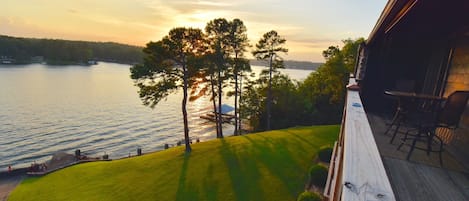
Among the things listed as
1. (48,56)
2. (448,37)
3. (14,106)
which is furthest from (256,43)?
(48,56)

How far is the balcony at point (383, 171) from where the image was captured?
3.33ft

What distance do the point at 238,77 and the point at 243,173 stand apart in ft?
44.7

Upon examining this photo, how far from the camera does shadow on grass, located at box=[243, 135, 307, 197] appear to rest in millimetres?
10955

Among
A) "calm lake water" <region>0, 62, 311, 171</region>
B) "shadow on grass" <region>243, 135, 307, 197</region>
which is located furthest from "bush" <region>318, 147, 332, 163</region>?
"calm lake water" <region>0, 62, 311, 171</region>

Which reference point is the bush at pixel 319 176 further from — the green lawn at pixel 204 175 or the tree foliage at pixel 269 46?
the tree foliage at pixel 269 46

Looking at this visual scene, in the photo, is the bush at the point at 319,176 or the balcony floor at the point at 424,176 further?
the bush at the point at 319,176

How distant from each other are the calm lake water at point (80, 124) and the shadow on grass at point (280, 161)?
14974 mm

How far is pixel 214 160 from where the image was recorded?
14.9 meters

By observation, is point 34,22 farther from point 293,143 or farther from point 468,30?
point 468,30

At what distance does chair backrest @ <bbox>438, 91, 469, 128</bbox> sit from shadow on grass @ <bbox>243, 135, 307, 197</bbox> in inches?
306

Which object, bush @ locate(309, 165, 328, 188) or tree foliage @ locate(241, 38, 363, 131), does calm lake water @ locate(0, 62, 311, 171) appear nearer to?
tree foliage @ locate(241, 38, 363, 131)

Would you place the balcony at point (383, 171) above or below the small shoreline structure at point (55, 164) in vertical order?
above

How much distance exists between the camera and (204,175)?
13125 millimetres

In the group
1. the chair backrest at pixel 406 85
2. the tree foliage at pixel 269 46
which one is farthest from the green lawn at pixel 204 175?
the tree foliage at pixel 269 46
